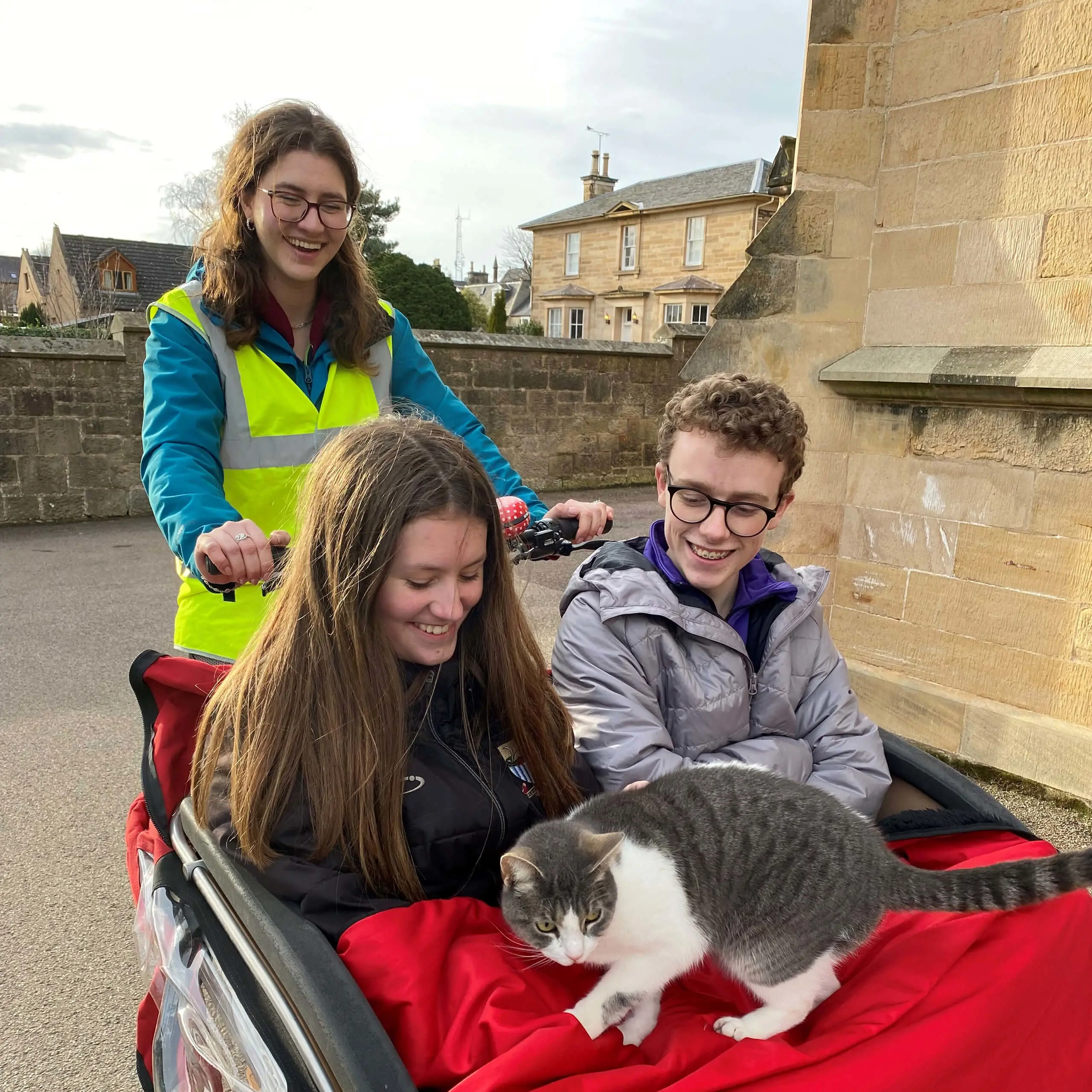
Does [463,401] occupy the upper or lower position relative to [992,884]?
upper

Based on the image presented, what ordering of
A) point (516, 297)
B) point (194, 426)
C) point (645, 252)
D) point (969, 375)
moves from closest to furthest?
point (194, 426) → point (969, 375) → point (645, 252) → point (516, 297)

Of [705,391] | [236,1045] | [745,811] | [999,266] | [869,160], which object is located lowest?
[236,1045]

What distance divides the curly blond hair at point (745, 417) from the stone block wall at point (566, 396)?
7.63m

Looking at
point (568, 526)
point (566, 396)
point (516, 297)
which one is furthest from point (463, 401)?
point (516, 297)

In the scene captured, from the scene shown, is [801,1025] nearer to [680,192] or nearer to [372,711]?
[372,711]

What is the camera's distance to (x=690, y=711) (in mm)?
1982

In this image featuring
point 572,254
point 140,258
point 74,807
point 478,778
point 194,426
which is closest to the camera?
point 478,778

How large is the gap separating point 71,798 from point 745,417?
3.05 metres

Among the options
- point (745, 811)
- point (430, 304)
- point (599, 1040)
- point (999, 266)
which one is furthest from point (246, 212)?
point (430, 304)

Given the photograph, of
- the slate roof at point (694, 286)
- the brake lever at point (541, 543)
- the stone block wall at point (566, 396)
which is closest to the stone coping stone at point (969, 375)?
the brake lever at point (541, 543)

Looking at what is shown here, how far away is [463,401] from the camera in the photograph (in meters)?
10.1

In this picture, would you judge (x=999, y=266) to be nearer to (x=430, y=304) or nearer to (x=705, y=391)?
(x=705, y=391)

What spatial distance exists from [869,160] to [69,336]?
7926 millimetres

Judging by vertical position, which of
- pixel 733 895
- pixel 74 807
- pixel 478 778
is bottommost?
pixel 74 807
